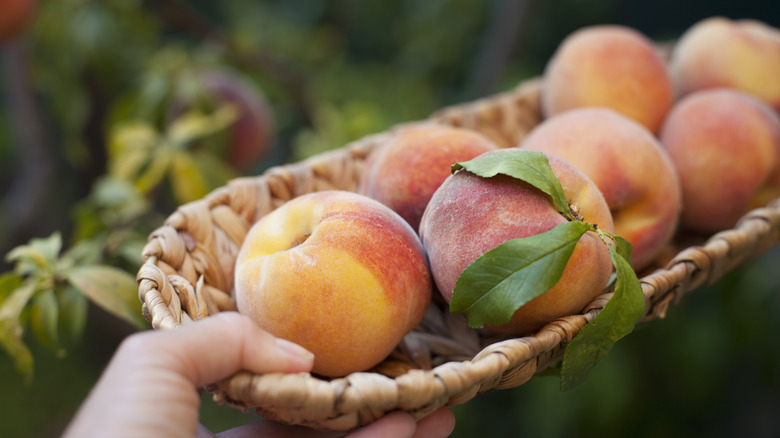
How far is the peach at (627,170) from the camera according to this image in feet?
2.13

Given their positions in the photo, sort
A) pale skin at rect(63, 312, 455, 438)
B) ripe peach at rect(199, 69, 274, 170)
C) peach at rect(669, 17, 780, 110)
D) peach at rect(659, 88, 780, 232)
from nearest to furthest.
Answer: pale skin at rect(63, 312, 455, 438) → peach at rect(659, 88, 780, 232) → peach at rect(669, 17, 780, 110) → ripe peach at rect(199, 69, 274, 170)

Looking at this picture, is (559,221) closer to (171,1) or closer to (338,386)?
(338,386)

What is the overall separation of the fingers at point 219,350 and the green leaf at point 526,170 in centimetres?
22

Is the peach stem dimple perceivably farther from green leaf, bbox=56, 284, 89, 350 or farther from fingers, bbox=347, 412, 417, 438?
green leaf, bbox=56, 284, 89, 350

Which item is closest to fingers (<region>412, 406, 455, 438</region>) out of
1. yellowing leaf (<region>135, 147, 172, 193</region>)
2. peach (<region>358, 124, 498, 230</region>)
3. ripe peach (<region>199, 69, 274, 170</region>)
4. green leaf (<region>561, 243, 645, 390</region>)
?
green leaf (<region>561, 243, 645, 390</region>)

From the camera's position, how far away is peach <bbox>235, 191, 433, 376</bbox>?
1.65ft

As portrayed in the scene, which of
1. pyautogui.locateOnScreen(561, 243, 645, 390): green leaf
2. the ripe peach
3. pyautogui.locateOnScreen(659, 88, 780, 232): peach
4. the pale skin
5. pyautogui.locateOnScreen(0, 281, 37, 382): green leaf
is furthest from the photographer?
the ripe peach

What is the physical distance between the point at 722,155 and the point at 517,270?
1.53ft

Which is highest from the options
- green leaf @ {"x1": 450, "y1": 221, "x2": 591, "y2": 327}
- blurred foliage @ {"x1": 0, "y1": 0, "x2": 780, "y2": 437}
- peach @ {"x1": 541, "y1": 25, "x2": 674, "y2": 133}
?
peach @ {"x1": 541, "y1": 25, "x2": 674, "y2": 133}

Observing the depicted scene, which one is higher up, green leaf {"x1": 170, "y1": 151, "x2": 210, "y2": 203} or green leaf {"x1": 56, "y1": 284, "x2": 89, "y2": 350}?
green leaf {"x1": 170, "y1": 151, "x2": 210, "y2": 203}

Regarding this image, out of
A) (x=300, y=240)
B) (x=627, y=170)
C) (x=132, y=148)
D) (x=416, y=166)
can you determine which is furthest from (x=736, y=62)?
(x=132, y=148)

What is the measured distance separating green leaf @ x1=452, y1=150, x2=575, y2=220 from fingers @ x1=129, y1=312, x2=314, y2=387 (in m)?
0.22

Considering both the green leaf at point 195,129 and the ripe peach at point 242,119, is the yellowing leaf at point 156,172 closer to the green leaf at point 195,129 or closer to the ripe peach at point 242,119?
the green leaf at point 195,129

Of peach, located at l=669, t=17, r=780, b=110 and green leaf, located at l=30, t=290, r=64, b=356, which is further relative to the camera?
peach, located at l=669, t=17, r=780, b=110
